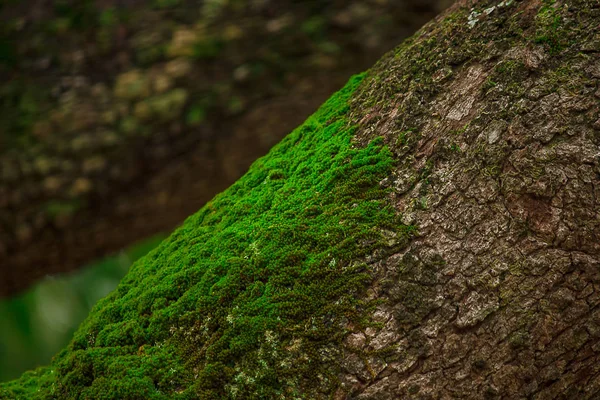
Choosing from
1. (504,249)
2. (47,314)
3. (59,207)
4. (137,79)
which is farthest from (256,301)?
(47,314)

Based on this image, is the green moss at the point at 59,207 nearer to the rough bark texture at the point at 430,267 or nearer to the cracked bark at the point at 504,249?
the rough bark texture at the point at 430,267

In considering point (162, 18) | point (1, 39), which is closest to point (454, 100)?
point (162, 18)

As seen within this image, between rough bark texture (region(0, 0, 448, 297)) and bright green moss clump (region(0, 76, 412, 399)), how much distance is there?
2.21 metres

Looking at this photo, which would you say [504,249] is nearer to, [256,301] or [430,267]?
[430,267]

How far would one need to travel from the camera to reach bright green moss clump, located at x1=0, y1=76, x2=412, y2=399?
1.55 m

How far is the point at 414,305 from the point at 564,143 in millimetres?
645

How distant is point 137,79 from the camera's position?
3961 millimetres

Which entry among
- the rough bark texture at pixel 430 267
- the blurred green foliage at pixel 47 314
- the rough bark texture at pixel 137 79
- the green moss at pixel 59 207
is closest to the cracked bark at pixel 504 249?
the rough bark texture at pixel 430 267

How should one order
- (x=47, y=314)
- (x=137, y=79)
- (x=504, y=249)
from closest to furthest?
1. (x=504, y=249)
2. (x=137, y=79)
3. (x=47, y=314)

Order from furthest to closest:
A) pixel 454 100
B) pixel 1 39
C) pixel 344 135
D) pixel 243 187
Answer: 1. pixel 1 39
2. pixel 243 187
3. pixel 344 135
4. pixel 454 100

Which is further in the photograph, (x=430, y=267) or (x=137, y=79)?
(x=137, y=79)

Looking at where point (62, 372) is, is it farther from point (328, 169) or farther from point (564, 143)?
point (564, 143)

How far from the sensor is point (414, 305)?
5.07ft

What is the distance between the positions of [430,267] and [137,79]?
3040 millimetres
